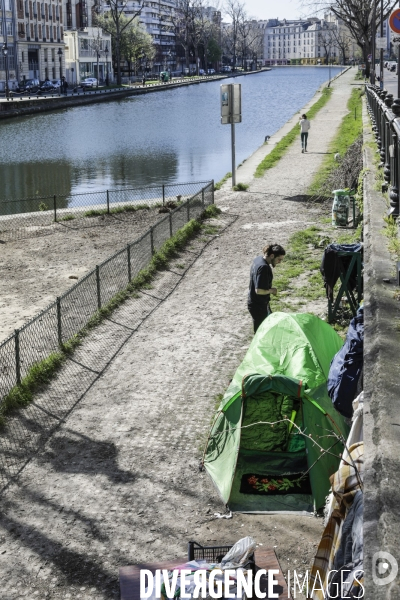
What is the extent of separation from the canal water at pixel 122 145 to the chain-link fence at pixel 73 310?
40.0 ft

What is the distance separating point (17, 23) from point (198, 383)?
Answer: 95.5m

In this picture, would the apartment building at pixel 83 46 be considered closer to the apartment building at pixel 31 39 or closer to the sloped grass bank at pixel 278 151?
the apartment building at pixel 31 39

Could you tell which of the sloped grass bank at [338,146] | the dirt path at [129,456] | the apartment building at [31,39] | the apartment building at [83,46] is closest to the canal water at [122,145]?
the sloped grass bank at [338,146]

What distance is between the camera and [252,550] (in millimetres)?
6992

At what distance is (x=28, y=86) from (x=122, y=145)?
47010 millimetres

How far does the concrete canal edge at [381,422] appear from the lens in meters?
4.88

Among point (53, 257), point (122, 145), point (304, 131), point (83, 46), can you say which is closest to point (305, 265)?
point (53, 257)

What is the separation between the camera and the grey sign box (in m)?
26.1

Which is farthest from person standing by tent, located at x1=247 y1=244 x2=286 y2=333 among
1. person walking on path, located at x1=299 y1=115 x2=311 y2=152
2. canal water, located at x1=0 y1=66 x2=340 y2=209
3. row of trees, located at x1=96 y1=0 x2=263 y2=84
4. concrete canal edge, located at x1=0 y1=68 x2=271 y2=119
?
row of trees, located at x1=96 y1=0 x2=263 y2=84

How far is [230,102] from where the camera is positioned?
26.2 meters

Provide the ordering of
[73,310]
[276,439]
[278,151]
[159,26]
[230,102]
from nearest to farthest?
[276,439] < [73,310] < [230,102] < [278,151] < [159,26]

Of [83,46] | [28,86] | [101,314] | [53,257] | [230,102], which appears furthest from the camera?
[83,46]

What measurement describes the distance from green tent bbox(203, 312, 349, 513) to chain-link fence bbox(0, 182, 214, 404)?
11.5 feet

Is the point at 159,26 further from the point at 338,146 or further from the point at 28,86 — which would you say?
the point at 338,146
